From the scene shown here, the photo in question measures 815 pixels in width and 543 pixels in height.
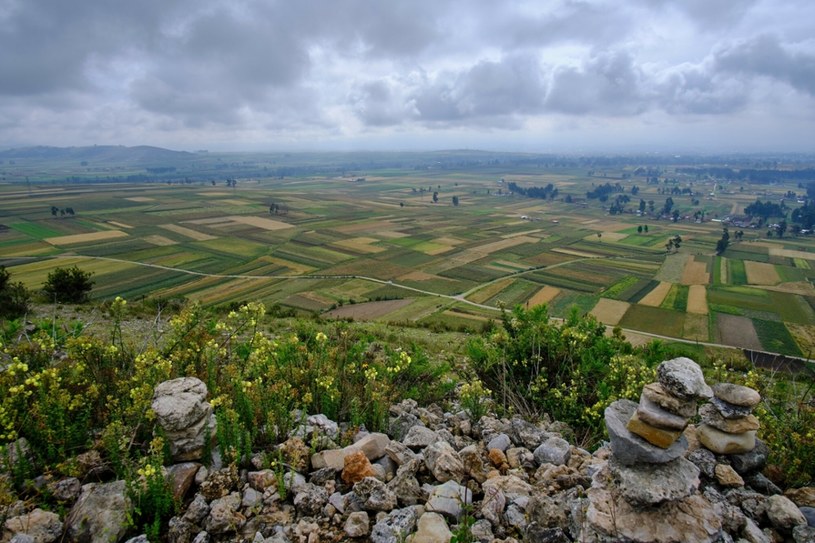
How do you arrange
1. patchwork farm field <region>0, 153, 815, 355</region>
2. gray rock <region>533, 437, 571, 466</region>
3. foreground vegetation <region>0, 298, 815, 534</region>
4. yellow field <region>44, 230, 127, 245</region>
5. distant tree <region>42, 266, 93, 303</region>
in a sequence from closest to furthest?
Answer: foreground vegetation <region>0, 298, 815, 534</region> < gray rock <region>533, 437, 571, 466</region> < distant tree <region>42, 266, 93, 303</region> < patchwork farm field <region>0, 153, 815, 355</region> < yellow field <region>44, 230, 127, 245</region>

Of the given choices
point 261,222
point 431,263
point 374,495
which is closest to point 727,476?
point 374,495

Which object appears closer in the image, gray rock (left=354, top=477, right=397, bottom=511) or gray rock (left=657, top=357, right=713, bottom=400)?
gray rock (left=657, top=357, right=713, bottom=400)

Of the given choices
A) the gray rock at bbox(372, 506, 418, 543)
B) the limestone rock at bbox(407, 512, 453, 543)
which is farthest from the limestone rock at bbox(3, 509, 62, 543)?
the limestone rock at bbox(407, 512, 453, 543)

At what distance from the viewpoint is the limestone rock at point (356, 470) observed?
5892mm

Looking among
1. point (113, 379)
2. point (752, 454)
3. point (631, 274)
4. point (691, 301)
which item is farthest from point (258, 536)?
point (631, 274)

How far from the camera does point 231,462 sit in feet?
19.4

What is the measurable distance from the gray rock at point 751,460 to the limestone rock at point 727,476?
0.39m

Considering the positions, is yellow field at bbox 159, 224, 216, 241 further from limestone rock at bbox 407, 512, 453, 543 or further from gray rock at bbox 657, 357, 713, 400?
gray rock at bbox 657, 357, 713, 400

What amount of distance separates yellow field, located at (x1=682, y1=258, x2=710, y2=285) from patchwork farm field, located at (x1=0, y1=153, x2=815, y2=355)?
1.12 feet

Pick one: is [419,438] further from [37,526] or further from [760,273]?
[760,273]

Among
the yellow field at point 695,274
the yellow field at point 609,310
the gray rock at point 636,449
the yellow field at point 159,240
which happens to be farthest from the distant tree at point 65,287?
the yellow field at point 695,274

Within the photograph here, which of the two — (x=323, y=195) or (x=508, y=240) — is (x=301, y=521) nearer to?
(x=508, y=240)

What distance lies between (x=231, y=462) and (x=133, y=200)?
172905 millimetres

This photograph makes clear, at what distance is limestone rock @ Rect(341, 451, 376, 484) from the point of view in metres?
5.89
